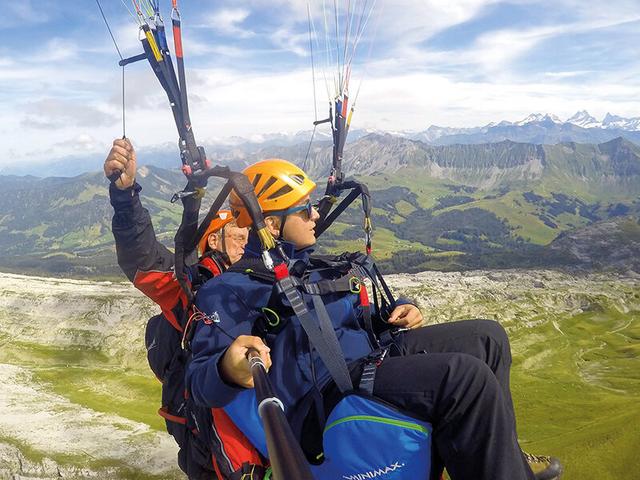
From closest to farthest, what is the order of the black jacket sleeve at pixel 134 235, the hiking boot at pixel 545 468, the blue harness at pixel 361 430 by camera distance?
1. the blue harness at pixel 361 430
2. the hiking boot at pixel 545 468
3. the black jacket sleeve at pixel 134 235

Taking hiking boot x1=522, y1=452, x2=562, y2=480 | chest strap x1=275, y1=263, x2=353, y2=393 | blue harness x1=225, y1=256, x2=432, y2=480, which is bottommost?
hiking boot x1=522, y1=452, x2=562, y2=480

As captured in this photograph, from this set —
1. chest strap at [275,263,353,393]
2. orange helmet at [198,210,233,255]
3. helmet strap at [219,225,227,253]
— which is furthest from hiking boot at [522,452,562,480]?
orange helmet at [198,210,233,255]

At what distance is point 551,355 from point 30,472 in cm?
9722

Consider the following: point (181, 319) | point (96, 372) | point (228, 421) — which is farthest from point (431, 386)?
point (96, 372)

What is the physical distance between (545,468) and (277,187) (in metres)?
6.01

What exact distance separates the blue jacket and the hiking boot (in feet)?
11.1

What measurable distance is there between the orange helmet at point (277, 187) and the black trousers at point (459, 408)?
3.00 meters

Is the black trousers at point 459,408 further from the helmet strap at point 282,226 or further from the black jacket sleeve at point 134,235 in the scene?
the black jacket sleeve at point 134,235

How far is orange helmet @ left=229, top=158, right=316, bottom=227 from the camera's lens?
738 cm

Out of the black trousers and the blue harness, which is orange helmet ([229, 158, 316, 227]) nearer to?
the blue harness

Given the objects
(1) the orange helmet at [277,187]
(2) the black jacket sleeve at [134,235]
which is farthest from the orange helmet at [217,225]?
(1) the orange helmet at [277,187]

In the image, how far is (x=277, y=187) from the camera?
7422 mm

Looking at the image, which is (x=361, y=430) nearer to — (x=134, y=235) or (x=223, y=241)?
(x=134, y=235)

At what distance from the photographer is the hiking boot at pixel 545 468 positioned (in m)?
7.23
